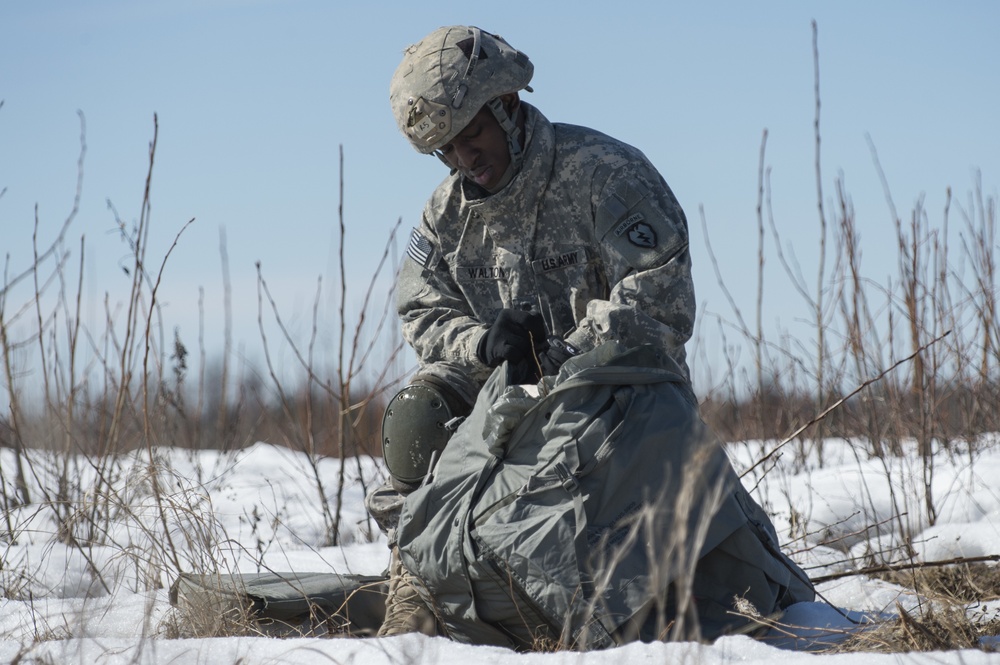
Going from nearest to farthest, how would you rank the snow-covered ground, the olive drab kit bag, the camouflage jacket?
1. the snow-covered ground
2. the olive drab kit bag
3. the camouflage jacket

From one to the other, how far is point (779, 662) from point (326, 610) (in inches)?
53.7

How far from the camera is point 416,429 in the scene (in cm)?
284

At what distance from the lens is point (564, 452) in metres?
2.32

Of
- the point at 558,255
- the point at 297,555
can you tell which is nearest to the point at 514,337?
the point at 558,255

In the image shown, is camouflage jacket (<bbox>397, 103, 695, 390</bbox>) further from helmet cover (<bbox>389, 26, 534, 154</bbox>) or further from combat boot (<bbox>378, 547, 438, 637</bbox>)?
combat boot (<bbox>378, 547, 438, 637</bbox>)

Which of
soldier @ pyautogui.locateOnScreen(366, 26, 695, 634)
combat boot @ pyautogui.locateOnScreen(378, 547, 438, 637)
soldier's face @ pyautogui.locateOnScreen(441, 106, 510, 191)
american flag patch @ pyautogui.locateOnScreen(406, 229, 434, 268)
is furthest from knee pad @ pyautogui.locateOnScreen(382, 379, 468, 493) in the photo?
soldier's face @ pyautogui.locateOnScreen(441, 106, 510, 191)

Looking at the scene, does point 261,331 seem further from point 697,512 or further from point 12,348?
point 697,512

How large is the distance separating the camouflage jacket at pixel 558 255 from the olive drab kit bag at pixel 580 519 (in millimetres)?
237

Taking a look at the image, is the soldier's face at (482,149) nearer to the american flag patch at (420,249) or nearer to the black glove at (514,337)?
the american flag patch at (420,249)

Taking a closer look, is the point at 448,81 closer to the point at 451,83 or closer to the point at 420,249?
the point at 451,83

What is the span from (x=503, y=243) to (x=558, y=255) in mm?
177

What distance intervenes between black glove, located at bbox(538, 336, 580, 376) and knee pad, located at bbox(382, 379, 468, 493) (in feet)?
1.21

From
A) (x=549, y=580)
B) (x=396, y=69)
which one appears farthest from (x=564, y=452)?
(x=396, y=69)

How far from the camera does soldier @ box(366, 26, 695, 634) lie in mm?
2709
